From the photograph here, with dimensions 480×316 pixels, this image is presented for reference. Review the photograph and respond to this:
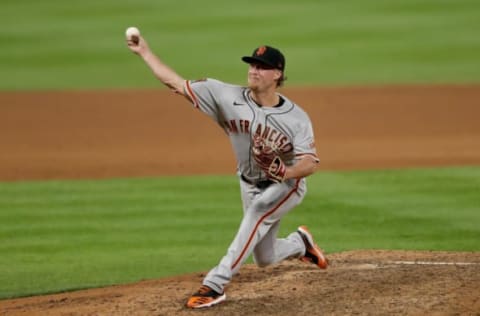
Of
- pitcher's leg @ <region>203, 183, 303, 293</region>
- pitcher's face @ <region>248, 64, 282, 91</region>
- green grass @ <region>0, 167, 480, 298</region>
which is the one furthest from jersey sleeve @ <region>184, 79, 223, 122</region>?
green grass @ <region>0, 167, 480, 298</region>

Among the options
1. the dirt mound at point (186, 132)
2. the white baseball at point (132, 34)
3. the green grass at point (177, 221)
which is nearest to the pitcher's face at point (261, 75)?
the white baseball at point (132, 34)

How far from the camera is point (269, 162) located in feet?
22.9

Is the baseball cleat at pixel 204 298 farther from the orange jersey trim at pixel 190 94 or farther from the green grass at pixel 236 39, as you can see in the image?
the green grass at pixel 236 39

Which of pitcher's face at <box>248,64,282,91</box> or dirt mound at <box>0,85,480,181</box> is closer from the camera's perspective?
pitcher's face at <box>248,64,282,91</box>

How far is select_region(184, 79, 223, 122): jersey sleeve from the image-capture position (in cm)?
758

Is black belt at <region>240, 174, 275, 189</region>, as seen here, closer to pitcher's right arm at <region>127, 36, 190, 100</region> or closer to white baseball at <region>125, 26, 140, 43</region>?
pitcher's right arm at <region>127, 36, 190, 100</region>

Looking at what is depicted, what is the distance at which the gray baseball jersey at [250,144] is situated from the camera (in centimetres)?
748

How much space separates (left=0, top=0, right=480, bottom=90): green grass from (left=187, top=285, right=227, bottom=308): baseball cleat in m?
13.0

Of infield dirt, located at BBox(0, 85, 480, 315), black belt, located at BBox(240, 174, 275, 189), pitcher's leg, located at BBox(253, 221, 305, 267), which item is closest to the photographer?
infield dirt, located at BBox(0, 85, 480, 315)

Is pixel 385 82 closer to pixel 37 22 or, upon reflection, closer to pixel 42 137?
pixel 42 137

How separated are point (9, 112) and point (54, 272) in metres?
8.92

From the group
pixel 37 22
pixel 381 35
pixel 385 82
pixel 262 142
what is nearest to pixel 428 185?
pixel 262 142

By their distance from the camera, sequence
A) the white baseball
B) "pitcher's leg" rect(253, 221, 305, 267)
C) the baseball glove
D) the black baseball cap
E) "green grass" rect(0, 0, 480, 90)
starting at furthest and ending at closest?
"green grass" rect(0, 0, 480, 90), "pitcher's leg" rect(253, 221, 305, 267), the black baseball cap, the white baseball, the baseball glove

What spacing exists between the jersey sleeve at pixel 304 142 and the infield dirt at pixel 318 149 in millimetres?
993
